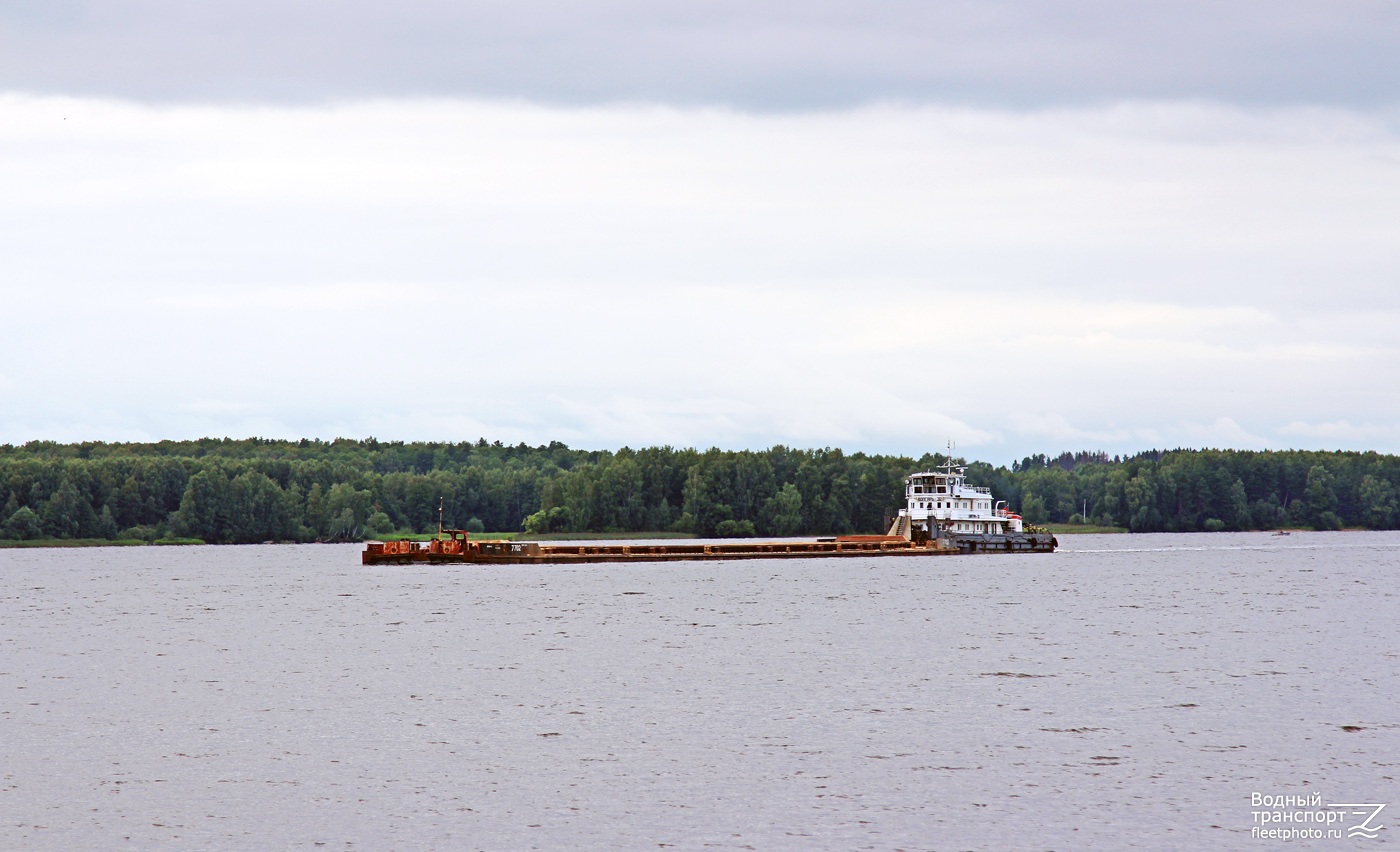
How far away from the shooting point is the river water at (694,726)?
29.8 m

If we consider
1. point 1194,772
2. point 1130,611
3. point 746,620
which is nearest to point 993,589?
point 1130,611

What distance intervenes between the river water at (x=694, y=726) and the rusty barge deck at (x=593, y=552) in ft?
174

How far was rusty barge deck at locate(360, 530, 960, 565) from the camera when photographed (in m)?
145

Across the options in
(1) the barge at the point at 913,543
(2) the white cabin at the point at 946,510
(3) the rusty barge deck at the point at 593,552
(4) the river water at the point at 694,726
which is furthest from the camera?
(2) the white cabin at the point at 946,510

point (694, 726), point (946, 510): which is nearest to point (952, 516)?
point (946, 510)

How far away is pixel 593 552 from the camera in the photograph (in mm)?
154500

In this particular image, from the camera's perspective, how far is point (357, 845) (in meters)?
28.1

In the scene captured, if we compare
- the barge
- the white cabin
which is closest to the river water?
the barge

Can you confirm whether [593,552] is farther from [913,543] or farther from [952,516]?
[952,516]

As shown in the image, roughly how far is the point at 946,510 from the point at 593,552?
1445 inches

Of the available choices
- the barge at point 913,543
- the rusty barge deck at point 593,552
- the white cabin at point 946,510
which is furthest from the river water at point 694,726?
the white cabin at point 946,510

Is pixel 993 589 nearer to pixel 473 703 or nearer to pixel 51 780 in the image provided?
pixel 473 703

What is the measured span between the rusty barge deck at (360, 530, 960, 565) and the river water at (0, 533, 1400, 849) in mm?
52972

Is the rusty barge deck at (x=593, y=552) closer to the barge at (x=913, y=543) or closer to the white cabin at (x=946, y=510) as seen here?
the barge at (x=913, y=543)
